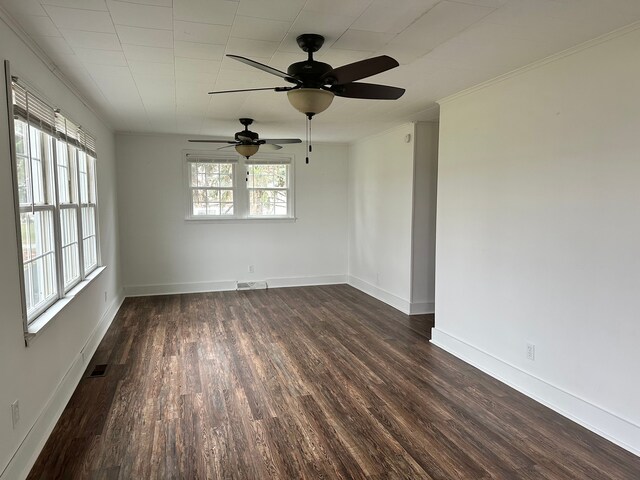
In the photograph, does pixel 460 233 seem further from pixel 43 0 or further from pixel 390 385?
pixel 43 0

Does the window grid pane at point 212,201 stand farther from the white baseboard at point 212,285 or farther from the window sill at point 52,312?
the window sill at point 52,312

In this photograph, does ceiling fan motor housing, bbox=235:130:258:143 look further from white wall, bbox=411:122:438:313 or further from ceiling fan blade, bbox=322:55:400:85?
ceiling fan blade, bbox=322:55:400:85

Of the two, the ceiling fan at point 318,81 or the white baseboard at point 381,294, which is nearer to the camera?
the ceiling fan at point 318,81

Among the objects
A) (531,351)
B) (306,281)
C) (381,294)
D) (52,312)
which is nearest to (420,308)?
(381,294)

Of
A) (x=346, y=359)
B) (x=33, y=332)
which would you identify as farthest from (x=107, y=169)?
(x=346, y=359)

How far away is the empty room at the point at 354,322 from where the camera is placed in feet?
7.41

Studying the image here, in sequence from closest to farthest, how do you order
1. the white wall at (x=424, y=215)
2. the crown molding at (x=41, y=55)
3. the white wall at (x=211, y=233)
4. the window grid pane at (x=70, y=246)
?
1. the crown molding at (x=41, y=55)
2. the window grid pane at (x=70, y=246)
3. the white wall at (x=424, y=215)
4. the white wall at (x=211, y=233)

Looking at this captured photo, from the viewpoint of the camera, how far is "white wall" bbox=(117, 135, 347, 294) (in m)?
6.43

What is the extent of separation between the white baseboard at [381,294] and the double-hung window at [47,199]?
3.83 meters

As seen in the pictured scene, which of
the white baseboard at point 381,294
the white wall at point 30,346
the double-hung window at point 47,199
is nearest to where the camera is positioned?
the white wall at point 30,346

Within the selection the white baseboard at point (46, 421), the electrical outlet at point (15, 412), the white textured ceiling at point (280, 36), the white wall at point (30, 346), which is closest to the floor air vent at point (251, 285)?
the white baseboard at point (46, 421)

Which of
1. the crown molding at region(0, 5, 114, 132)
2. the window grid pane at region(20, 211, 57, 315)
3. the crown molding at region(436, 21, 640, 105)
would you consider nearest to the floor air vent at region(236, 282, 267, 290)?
the crown molding at region(0, 5, 114, 132)

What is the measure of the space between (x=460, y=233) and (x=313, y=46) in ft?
7.58

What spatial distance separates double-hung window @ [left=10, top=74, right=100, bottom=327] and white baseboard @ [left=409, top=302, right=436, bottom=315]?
152 inches
